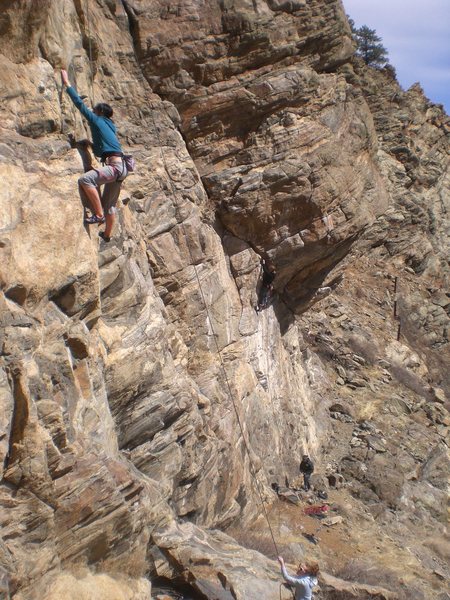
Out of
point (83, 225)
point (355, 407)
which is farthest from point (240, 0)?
point (355, 407)

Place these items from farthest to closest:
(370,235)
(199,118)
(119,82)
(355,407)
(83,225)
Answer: (370,235) < (355,407) < (199,118) < (119,82) < (83,225)

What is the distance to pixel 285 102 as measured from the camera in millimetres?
11500

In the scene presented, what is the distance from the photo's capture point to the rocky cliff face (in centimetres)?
594

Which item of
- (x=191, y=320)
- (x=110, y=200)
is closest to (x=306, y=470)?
(x=191, y=320)

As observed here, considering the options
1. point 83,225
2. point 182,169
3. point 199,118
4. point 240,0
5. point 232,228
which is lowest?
point 83,225

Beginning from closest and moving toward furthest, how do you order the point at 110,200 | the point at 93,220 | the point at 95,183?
the point at 95,183
the point at 93,220
the point at 110,200

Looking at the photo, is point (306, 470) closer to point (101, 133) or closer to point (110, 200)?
point (110, 200)

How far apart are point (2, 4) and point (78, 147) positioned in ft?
5.57

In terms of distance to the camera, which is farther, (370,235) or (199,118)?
(370,235)

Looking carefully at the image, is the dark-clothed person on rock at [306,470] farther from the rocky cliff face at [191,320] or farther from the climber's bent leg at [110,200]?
the climber's bent leg at [110,200]

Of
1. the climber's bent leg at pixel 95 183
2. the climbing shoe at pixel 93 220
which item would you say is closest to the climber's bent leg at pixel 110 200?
the climber's bent leg at pixel 95 183

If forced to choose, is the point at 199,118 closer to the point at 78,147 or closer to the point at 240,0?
the point at 240,0

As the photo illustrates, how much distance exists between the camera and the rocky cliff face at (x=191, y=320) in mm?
5941

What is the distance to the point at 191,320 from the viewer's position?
34.7ft
